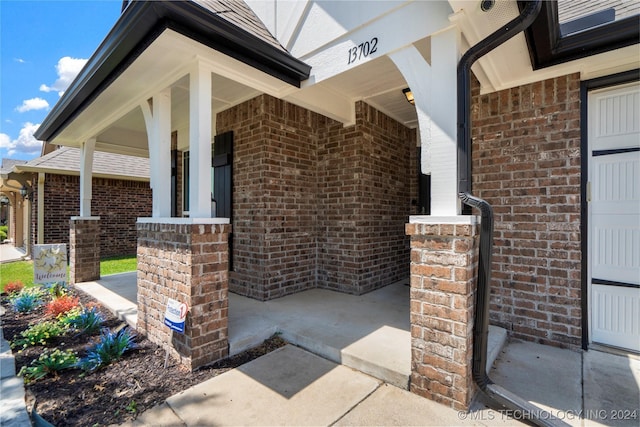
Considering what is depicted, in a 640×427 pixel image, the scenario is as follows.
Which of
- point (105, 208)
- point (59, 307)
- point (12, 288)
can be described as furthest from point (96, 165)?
point (59, 307)

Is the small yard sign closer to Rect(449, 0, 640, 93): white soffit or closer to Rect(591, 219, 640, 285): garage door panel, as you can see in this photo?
Rect(449, 0, 640, 93): white soffit

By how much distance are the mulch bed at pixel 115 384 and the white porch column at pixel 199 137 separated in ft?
4.77

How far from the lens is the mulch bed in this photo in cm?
210

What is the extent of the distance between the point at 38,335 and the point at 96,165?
844 centimetres

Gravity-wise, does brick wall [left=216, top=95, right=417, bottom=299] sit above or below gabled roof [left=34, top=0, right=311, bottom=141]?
below

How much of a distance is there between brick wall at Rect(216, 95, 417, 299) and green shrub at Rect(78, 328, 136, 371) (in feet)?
5.88

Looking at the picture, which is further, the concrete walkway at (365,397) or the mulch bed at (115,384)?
the mulch bed at (115,384)

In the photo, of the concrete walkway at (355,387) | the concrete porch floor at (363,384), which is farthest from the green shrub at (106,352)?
the concrete porch floor at (363,384)

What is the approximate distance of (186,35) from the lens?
2357mm

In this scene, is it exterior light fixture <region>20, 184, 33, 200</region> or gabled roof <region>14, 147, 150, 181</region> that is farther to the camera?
exterior light fixture <region>20, 184, 33, 200</region>

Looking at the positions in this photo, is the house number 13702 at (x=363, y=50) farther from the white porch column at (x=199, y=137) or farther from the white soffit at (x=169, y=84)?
the white porch column at (x=199, y=137)

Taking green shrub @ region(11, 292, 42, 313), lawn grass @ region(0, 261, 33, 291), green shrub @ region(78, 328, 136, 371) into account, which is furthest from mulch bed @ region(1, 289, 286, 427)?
lawn grass @ region(0, 261, 33, 291)

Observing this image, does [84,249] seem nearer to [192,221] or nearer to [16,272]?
[16,272]

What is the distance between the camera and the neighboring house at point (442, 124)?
7.27ft
